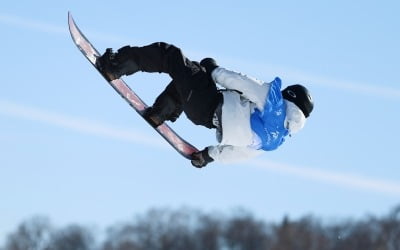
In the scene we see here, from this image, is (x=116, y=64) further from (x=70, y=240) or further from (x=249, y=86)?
(x=70, y=240)

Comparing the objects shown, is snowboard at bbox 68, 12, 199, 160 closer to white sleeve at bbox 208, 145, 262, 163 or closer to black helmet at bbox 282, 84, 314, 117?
white sleeve at bbox 208, 145, 262, 163

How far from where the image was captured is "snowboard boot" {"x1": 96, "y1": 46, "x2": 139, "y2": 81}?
13.3 m

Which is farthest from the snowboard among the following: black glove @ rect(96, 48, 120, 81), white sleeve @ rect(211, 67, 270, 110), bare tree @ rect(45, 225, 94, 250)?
bare tree @ rect(45, 225, 94, 250)

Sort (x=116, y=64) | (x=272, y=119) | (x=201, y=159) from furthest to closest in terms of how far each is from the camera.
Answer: (x=201, y=159) → (x=116, y=64) → (x=272, y=119)

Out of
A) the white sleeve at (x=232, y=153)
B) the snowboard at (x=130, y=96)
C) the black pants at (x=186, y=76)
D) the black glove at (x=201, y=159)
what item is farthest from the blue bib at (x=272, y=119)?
the snowboard at (x=130, y=96)

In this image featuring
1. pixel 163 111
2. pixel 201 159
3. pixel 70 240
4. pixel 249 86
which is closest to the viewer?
pixel 249 86

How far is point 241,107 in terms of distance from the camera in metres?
12.7

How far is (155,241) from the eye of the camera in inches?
3418

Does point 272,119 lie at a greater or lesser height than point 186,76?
lesser

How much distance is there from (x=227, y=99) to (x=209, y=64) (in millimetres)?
428

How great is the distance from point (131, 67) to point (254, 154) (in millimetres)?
1551

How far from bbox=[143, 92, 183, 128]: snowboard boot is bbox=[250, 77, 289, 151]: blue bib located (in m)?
1.30

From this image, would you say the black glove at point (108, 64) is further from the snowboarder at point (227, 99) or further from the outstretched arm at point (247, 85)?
the outstretched arm at point (247, 85)

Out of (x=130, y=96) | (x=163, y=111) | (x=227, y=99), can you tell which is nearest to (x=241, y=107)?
(x=227, y=99)
